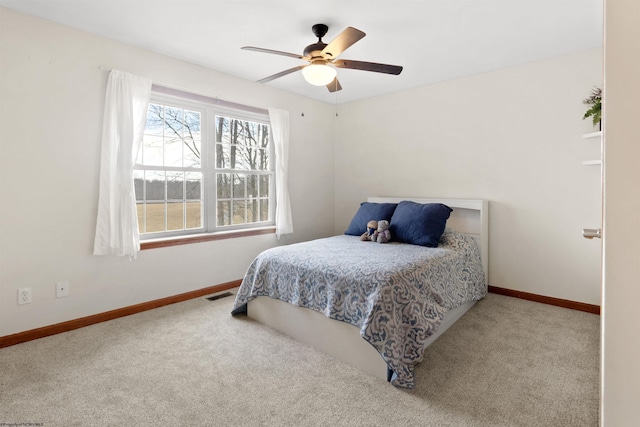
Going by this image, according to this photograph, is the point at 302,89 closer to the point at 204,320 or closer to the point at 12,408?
the point at 204,320

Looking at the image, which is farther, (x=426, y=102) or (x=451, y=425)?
(x=426, y=102)

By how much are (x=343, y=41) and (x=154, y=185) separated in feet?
7.22

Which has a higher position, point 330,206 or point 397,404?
point 330,206

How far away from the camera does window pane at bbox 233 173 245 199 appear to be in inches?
149

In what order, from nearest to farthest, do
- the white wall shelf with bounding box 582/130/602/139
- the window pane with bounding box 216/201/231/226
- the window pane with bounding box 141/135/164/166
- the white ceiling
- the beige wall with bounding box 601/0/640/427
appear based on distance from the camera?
the beige wall with bounding box 601/0/640/427 < the white ceiling < the white wall shelf with bounding box 582/130/602/139 < the window pane with bounding box 141/135/164/166 < the window pane with bounding box 216/201/231/226

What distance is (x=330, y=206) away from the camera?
4852mm

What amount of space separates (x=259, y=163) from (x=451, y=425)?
3.26 meters

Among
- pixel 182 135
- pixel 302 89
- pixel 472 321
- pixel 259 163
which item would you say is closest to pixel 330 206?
pixel 259 163

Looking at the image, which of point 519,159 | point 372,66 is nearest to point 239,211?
point 372,66

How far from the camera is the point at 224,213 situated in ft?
12.2

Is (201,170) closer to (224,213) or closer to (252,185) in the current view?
(224,213)

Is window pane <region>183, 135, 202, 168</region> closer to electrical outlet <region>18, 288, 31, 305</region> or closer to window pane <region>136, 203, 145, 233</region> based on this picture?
window pane <region>136, 203, 145, 233</region>

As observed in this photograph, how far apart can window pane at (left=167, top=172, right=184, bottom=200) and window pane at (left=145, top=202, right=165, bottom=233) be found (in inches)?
5.3

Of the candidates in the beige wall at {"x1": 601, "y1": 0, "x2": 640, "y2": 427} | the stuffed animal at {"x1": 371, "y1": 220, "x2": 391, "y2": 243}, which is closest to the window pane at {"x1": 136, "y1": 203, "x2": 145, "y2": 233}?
the stuffed animal at {"x1": 371, "y1": 220, "x2": 391, "y2": 243}
